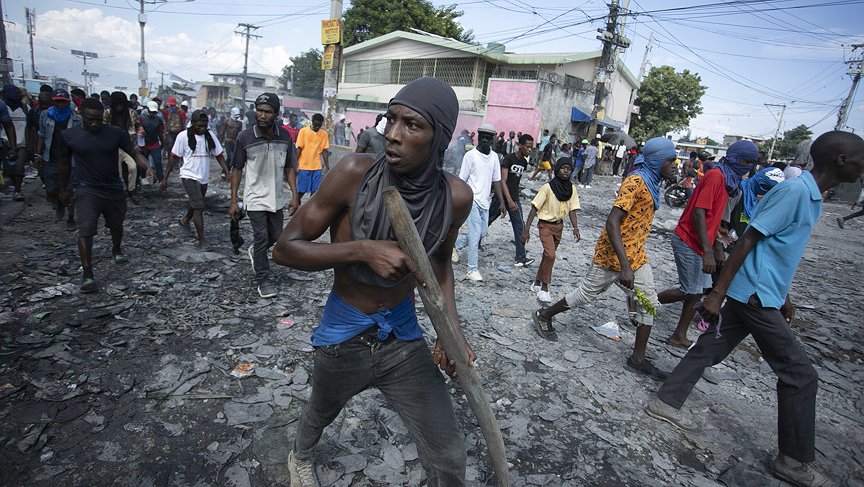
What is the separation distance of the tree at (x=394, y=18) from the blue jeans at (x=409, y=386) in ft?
118

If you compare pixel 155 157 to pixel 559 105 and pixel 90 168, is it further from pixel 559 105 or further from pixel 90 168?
pixel 559 105

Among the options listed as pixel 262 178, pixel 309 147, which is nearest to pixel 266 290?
pixel 262 178

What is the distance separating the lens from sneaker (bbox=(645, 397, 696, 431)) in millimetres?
3240

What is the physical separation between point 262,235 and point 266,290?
2.03 feet

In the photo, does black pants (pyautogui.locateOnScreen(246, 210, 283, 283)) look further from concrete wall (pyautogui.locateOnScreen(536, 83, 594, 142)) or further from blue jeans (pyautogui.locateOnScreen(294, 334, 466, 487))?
concrete wall (pyautogui.locateOnScreen(536, 83, 594, 142))

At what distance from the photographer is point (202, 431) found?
8.89ft

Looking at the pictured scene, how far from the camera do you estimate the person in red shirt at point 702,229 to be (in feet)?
13.0

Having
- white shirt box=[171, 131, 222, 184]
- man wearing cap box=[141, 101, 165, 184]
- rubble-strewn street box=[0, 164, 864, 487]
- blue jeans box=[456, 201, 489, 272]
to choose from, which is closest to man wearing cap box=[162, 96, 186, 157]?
man wearing cap box=[141, 101, 165, 184]

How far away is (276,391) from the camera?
318 centimetres

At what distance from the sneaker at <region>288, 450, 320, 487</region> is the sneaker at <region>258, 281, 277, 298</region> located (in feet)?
9.12

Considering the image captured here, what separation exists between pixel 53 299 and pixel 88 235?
675 millimetres

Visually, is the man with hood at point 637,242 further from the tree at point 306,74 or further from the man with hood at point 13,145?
→ the tree at point 306,74

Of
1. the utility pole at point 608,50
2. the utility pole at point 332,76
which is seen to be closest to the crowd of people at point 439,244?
the utility pole at point 332,76

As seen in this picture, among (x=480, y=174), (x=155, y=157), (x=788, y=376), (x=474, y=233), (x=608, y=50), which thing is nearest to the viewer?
(x=788, y=376)
